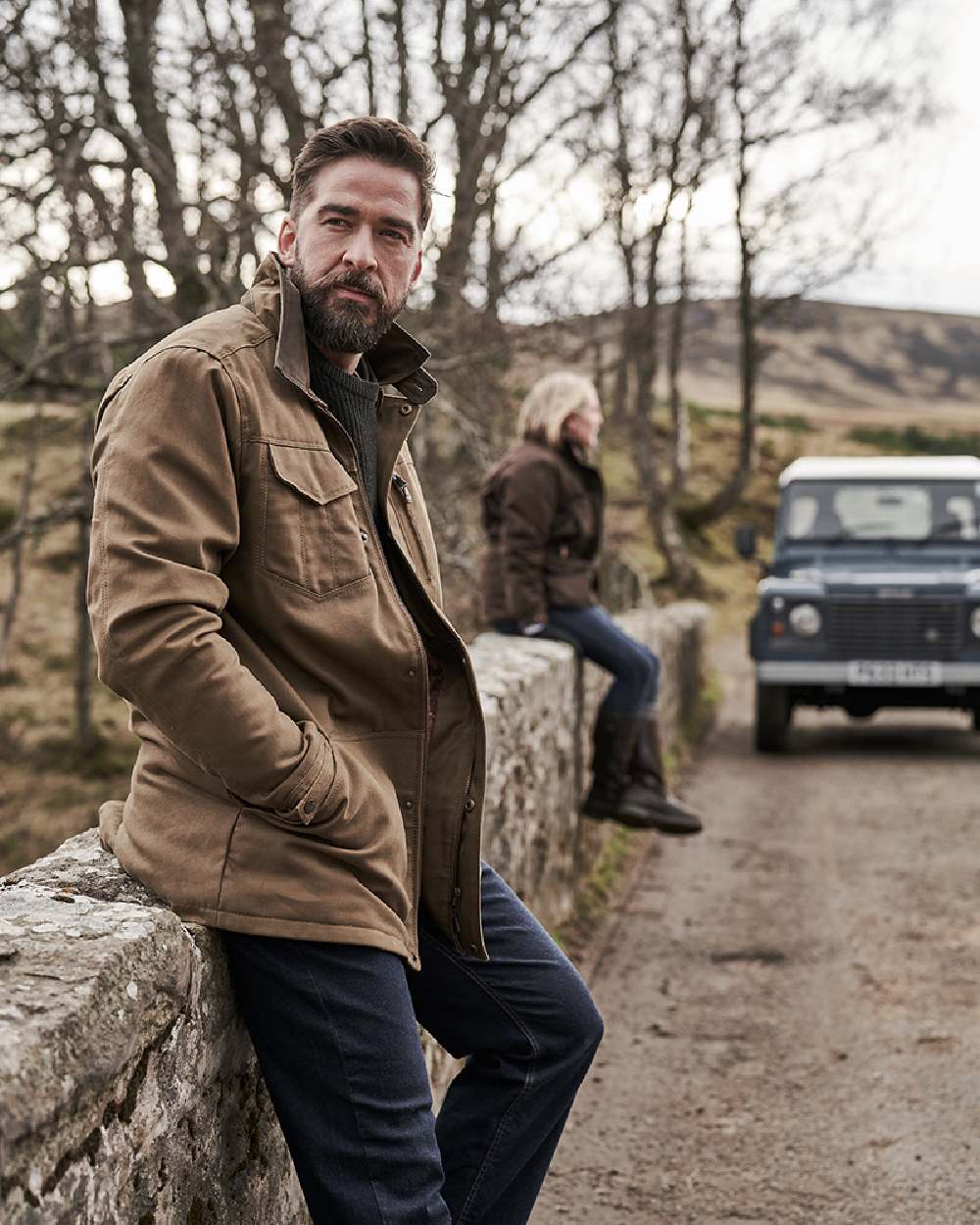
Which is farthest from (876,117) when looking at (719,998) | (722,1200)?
(722,1200)

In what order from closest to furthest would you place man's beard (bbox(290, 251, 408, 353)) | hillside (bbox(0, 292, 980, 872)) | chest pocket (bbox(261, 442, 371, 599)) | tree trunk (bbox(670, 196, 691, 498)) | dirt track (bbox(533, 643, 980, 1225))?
chest pocket (bbox(261, 442, 371, 599))
man's beard (bbox(290, 251, 408, 353))
dirt track (bbox(533, 643, 980, 1225))
hillside (bbox(0, 292, 980, 872))
tree trunk (bbox(670, 196, 691, 498))

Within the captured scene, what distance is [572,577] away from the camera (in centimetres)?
636

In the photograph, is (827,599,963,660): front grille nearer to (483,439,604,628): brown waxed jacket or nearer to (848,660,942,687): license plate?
(848,660,942,687): license plate

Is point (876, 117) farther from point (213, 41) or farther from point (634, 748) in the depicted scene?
point (634, 748)

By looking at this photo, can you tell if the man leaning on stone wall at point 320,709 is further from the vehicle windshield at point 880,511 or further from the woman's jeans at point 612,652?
the vehicle windshield at point 880,511

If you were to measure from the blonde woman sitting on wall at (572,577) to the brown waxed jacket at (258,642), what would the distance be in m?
3.77

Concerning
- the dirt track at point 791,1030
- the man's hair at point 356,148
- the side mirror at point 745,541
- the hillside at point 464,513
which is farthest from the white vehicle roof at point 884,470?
the man's hair at point 356,148

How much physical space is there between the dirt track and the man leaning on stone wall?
1.49m

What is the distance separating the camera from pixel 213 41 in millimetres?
8117

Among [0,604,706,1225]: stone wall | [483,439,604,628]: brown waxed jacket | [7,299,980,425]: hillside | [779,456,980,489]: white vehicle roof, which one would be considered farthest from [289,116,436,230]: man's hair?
[7,299,980,425]: hillside

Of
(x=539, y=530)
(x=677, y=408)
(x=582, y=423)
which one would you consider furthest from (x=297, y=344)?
(x=677, y=408)

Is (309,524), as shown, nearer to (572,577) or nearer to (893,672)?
(572,577)

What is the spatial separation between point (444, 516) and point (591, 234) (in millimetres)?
2139

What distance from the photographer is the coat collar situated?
227 cm
